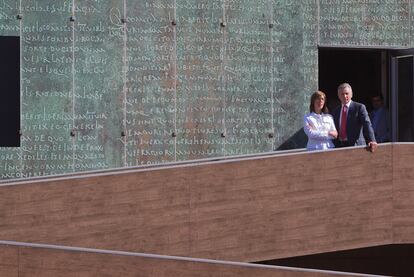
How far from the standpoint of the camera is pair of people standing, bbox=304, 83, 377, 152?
13.0m

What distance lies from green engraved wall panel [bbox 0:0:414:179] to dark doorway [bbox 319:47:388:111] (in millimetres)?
1045

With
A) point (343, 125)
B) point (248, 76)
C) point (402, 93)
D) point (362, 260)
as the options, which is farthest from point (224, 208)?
point (402, 93)

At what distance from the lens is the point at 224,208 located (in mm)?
12141

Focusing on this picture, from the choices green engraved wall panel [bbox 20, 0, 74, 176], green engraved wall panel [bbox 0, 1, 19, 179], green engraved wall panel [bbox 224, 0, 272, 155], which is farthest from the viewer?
green engraved wall panel [bbox 224, 0, 272, 155]

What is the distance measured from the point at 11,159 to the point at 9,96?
29.9 inches

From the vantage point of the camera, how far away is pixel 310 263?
1485 centimetres

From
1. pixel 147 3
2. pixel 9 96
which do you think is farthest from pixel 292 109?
pixel 9 96

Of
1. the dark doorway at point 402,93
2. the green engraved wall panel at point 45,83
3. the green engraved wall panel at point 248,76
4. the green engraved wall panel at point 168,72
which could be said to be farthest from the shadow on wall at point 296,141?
the green engraved wall panel at point 45,83

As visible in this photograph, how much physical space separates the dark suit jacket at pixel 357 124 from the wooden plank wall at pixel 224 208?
13.8 inches

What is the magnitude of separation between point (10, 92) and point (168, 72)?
1962 millimetres

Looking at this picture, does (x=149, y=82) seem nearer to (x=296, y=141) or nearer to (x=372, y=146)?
(x=296, y=141)

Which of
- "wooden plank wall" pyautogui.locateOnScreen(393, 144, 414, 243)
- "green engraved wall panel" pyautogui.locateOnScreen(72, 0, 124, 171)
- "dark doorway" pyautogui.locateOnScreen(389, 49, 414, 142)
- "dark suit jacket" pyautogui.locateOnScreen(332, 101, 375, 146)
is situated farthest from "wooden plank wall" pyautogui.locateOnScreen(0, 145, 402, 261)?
"dark doorway" pyautogui.locateOnScreen(389, 49, 414, 142)

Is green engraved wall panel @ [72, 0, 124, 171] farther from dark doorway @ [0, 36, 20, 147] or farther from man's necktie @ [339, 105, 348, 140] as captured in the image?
man's necktie @ [339, 105, 348, 140]

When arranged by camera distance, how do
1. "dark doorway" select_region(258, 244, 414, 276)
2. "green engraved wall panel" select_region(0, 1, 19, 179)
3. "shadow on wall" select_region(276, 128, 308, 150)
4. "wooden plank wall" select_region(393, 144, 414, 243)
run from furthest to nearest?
1. "shadow on wall" select_region(276, 128, 308, 150)
2. "green engraved wall panel" select_region(0, 1, 19, 179)
3. "dark doorway" select_region(258, 244, 414, 276)
4. "wooden plank wall" select_region(393, 144, 414, 243)
